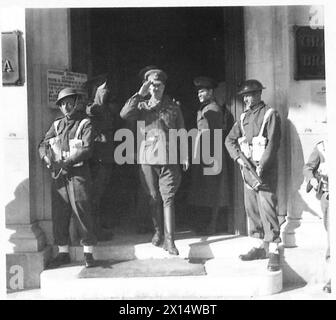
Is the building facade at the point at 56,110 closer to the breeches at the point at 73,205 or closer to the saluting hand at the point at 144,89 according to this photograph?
the breeches at the point at 73,205

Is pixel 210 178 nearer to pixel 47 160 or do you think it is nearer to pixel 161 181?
pixel 161 181

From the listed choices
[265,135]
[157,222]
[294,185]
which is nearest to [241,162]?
[265,135]

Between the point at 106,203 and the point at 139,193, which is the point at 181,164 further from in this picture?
the point at 106,203

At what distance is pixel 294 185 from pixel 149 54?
2.32 meters

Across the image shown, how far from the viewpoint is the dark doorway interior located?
5.95 metres

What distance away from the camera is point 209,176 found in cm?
571

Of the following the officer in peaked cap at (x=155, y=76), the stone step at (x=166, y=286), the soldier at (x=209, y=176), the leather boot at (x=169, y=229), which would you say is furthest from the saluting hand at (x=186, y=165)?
the stone step at (x=166, y=286)

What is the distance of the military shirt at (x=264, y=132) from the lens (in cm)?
513

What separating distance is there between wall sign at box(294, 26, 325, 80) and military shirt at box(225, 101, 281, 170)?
50 cm

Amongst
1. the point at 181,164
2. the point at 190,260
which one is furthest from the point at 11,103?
the point at 190,260

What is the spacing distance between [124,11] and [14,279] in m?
3.13

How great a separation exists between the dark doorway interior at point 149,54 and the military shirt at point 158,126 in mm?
453
